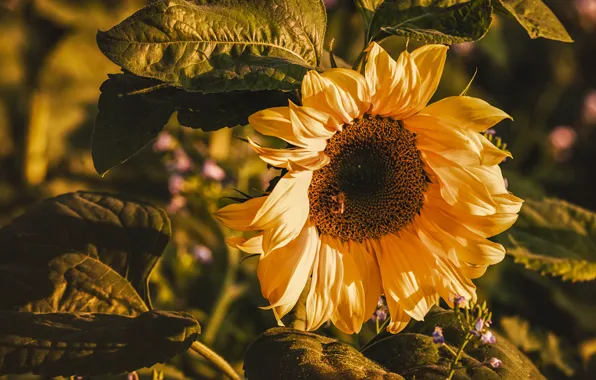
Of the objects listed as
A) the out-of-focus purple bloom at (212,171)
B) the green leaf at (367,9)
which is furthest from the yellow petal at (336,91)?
the out-of-focus purple bloom at (212,171)

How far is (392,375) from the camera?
81 centimetres

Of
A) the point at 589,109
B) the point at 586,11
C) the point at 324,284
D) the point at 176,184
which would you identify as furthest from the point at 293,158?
the point at 586,11

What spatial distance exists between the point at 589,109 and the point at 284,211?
2150 mm

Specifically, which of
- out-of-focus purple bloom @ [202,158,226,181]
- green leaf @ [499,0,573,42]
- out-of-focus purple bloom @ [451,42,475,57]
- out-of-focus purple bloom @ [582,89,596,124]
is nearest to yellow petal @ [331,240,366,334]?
green leaf @ [499,0,573,42]

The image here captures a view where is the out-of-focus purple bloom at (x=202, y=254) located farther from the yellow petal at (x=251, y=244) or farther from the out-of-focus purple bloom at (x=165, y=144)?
the yellow petal at (x=251, y=244)

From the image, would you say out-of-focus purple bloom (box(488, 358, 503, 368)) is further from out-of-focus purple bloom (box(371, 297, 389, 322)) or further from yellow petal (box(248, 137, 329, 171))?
yellow petal (box(248, 137, 329, 171))

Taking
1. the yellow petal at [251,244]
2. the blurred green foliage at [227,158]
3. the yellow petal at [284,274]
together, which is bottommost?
the blurred green foliage at [227,158]

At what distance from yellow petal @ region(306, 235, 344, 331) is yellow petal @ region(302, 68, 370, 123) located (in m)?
0.18

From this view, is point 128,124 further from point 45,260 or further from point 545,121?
point 545,121

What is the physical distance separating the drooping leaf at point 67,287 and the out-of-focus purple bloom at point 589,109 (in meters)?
2.11

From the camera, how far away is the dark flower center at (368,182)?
38.1 inches

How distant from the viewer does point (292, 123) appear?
83 cm

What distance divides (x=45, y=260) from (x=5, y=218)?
1227 millimetres

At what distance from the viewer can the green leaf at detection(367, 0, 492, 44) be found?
0.89m
